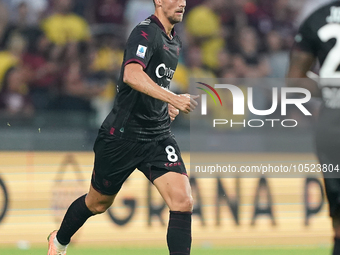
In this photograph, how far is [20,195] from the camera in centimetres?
616

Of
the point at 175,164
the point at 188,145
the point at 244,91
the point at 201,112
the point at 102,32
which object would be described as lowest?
the point at 175,164

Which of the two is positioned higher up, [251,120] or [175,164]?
[251,120]

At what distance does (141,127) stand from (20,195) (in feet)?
8.54

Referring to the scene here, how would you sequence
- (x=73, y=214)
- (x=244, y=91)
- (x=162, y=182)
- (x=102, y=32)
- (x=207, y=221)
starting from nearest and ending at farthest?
(x=162, y=182), (x=73, y=214), (x=207, y=221), (x=244, y=91), (x=102, y=32)

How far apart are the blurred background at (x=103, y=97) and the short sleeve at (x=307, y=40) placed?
2925 mm

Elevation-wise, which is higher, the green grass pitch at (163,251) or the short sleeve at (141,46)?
the short sleeve at (141,46)

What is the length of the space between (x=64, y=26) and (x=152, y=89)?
524 centimetres

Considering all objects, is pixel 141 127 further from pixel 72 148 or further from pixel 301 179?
pixel 301 179

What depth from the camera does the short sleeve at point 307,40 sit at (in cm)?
339

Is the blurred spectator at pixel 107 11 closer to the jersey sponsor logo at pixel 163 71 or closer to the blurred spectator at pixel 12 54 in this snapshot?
the blurred spectator at pixel 12 54

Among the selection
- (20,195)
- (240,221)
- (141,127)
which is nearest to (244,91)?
(240,221)

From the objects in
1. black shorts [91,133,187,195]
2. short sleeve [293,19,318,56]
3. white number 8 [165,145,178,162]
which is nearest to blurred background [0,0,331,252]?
black shorts [91,133,187,195]

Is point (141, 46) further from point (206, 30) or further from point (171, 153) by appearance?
point (206, 30)

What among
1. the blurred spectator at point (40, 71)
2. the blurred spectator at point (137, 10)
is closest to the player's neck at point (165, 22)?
the blurred spectator at point (40, 71)
